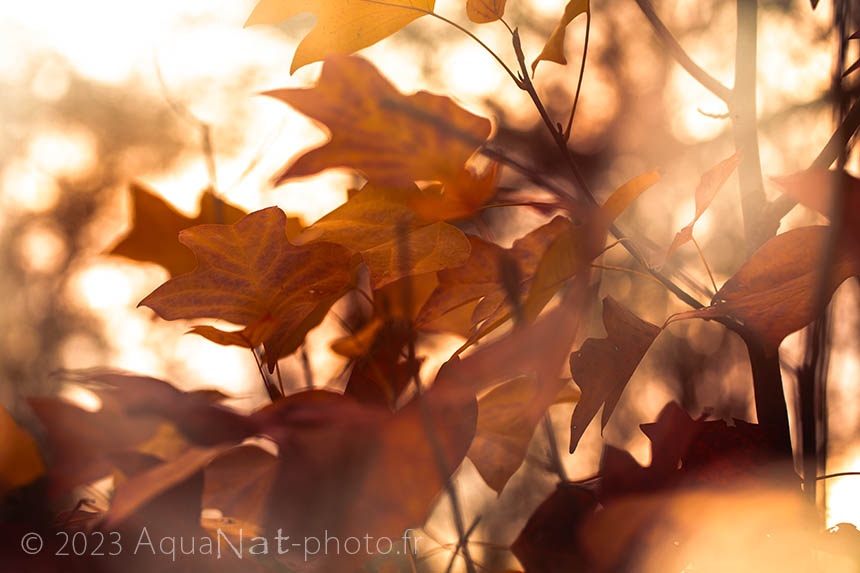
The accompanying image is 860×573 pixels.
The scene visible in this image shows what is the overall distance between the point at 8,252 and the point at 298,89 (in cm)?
88

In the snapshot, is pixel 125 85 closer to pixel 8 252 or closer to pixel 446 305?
pixel 8 252

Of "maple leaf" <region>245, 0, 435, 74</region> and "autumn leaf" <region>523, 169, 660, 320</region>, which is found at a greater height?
"maple leaf" <region>245, 0, 435, 74</region>

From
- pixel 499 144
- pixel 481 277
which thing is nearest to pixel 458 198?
pixel 481 277

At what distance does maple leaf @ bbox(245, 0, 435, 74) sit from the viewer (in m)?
0.16

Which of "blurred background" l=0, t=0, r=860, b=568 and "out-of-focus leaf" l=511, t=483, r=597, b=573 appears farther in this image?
"blurred background" l=0, t=0, r=860, b=568

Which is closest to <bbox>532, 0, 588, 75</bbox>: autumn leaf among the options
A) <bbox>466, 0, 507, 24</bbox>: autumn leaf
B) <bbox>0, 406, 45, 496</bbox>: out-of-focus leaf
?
<bbox>466, 0, 507, 24</bbox>: autumn leaf

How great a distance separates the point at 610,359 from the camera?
0.13m

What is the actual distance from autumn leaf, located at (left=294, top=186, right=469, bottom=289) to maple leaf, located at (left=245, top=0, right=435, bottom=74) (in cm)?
4

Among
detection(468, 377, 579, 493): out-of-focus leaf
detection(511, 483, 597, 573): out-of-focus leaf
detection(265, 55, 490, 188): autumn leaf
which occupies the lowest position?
detection(511, 483, 597, 573): out-of-focus leaf

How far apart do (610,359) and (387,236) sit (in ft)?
0.19

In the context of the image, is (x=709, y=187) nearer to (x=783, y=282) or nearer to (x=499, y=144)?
(x=783, y=282)

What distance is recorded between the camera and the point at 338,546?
113 millimetres

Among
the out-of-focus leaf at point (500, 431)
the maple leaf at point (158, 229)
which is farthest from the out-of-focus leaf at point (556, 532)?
the maple leaf at point (158, 229)

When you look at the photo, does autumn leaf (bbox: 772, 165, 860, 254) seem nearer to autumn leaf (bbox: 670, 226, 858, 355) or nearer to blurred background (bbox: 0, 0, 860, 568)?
autumn leaf (bbox: 670, 226, 858, 355)
